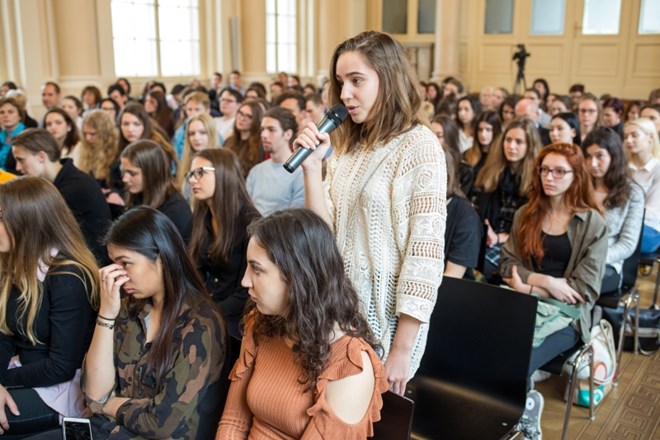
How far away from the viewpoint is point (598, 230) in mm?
2859

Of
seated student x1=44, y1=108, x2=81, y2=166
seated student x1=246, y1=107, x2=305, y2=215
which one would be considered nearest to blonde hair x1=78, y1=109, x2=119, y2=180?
seated student x1=44, y1=108, x2=81, y2=166

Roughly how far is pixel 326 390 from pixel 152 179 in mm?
2229

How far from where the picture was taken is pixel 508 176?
4.14 meters

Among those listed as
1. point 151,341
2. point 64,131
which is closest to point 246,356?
point 151,341

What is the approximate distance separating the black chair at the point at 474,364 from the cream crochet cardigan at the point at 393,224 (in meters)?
0.51

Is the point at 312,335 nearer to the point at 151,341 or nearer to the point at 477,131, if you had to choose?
the point at 151,341

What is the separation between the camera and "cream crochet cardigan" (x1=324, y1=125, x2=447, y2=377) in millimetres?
1674

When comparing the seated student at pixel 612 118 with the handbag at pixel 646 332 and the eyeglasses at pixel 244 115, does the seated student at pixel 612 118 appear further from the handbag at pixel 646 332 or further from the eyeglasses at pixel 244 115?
the eyeglasses at pixel 244 115

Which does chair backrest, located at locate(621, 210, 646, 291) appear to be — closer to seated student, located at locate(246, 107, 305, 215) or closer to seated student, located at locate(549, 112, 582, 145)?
seated student, located at locate(549, 112, 582, 145)

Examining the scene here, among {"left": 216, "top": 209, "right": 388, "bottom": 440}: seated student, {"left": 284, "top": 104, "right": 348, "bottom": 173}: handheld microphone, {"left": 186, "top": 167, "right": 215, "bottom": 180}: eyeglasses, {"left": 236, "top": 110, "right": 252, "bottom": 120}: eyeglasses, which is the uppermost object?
{"left": 284, "top": 104, "right": 348, "bottom": 173}: handheld microphone

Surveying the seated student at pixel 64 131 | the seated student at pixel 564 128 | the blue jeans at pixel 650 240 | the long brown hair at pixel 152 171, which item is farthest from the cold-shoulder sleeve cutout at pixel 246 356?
the seated student at pixel 64 131

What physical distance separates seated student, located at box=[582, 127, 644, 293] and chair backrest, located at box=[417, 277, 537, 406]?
1.30 m

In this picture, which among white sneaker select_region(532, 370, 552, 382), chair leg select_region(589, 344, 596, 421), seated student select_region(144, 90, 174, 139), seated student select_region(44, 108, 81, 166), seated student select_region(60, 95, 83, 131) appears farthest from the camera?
seated student select_region(144, 90, 174, 139)

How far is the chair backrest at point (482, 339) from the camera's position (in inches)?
89.4
